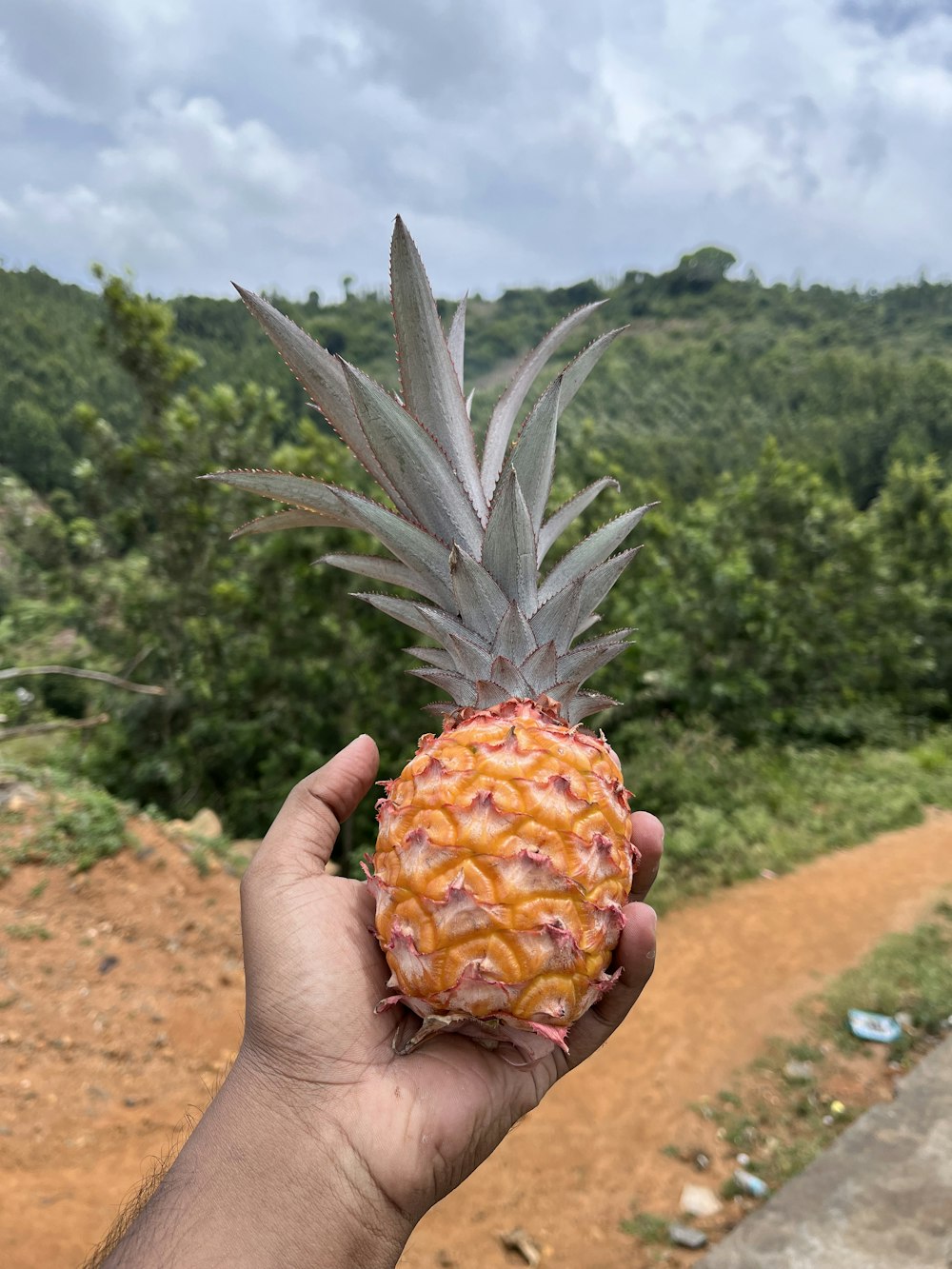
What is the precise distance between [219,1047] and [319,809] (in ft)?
14.6

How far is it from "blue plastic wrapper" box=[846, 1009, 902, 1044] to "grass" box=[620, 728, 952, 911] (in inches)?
89.0

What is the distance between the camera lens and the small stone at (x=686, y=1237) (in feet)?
15.0

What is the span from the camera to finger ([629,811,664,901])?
2.62 meters

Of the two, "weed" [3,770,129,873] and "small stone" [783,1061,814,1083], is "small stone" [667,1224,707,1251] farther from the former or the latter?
"weed" [3,770,129,873]

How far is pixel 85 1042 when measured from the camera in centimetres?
560

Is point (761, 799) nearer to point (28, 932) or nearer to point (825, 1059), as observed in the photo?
point (825, 1059)

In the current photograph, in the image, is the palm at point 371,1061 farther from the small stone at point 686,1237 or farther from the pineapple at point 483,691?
the small stone at point 686,1237

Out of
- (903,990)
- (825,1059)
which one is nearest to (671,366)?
(903,990)

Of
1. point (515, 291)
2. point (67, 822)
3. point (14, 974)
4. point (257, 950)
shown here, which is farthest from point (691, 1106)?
point (515, 291)

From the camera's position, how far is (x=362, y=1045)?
2178 mm

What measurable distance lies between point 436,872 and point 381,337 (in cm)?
4195

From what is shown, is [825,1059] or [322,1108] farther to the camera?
[825,1059]

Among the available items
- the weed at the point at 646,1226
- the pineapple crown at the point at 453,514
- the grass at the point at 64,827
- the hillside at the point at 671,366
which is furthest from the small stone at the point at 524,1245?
the hillside at the point at 671,366

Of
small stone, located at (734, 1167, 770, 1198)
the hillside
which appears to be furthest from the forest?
small stone, located at (734, 1167, 770, 1198)
